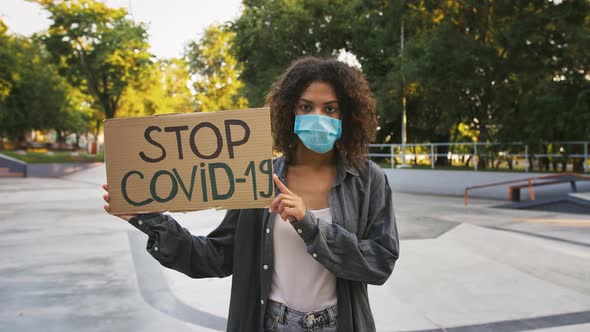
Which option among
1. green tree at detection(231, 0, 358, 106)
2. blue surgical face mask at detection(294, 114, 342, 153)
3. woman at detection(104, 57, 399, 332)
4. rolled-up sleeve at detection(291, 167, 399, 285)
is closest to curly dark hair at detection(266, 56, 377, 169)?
woman at detection(104, 57, 399, 332)

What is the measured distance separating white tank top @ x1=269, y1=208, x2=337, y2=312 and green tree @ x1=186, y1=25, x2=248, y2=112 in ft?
159

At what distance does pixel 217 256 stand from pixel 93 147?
4620cm

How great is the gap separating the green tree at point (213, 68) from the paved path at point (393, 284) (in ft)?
134

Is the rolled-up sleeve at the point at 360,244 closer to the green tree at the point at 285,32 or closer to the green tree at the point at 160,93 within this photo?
the green tree at the point at 285,32

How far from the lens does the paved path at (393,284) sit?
16.5ft

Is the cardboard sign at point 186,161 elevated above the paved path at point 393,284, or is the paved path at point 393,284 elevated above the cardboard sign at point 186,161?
the cardboard sign at point 186,161

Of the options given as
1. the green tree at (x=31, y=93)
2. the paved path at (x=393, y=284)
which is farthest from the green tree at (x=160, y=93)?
the paved path at (x=393, y=284)

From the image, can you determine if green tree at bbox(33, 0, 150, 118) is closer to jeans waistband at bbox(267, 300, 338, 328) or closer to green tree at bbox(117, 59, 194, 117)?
green tree at bbox(117, 59, 194, 117)

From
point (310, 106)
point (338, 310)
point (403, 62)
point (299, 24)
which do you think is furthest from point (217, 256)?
point (299, 24)

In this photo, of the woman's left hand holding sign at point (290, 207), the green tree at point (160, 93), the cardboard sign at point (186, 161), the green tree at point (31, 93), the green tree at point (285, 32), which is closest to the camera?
the woman's left hand holding sign at point (290, 207)

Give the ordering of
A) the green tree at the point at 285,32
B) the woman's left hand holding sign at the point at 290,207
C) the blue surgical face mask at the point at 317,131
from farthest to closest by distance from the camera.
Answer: the green tree at the point at 285,32 < the blue surgical face mask at the point at 317,131 < the woman's left hand holding sign at the point at 290,207

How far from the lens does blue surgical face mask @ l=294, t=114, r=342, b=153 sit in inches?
84.2

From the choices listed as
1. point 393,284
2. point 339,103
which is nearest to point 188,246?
point 339,103

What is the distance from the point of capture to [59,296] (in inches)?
232
